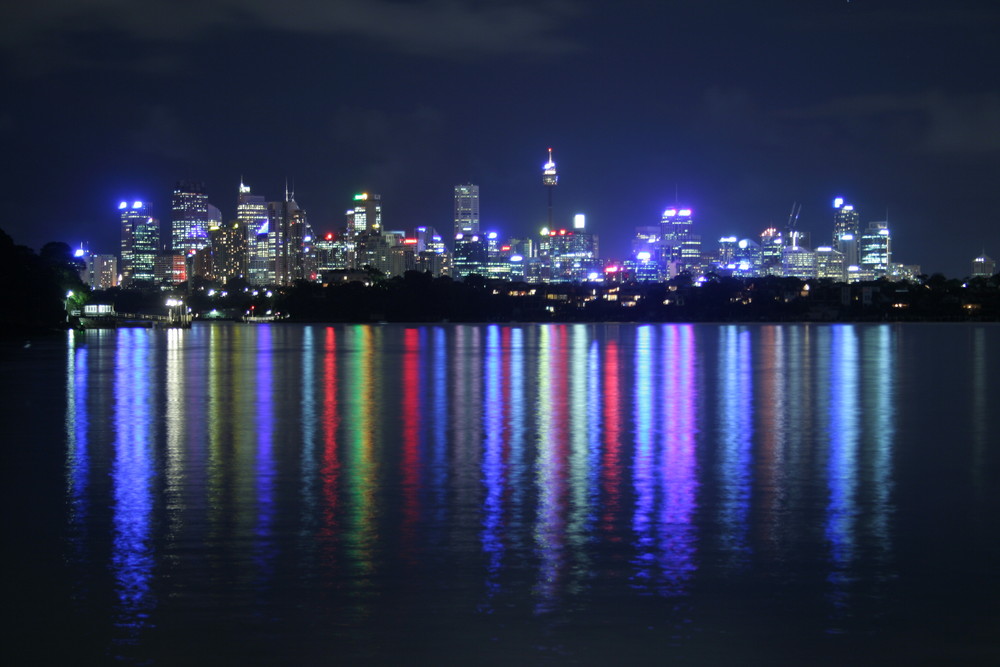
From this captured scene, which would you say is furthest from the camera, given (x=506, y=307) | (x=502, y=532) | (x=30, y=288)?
(x=506, y=307)

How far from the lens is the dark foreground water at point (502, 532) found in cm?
932

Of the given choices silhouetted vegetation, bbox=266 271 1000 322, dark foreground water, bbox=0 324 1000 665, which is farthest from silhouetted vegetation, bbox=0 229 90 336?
silhouetted vegetation, bbox=266 271 1000 322

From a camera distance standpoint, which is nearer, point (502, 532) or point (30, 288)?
point (502, 532)

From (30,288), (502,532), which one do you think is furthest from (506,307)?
(502,532)

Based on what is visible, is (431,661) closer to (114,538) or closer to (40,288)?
(114,538)

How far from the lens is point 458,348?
71938mm

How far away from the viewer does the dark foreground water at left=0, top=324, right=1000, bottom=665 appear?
9320 millimetres

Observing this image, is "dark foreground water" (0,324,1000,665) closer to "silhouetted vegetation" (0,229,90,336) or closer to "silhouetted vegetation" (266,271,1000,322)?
"silhouetted vegetation" (0,229,90,336)

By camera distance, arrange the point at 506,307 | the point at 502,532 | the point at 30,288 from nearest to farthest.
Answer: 1. the point at 502,532
2. the point at 30,288
3. the point at 506,307

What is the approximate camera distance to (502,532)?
44.1ft

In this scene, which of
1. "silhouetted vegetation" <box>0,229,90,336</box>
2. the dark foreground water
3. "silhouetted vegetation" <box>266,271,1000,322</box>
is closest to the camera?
the dark foreground water

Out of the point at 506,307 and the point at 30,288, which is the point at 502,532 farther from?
the point at 506,307

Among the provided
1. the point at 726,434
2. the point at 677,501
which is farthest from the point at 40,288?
the point at 677,501

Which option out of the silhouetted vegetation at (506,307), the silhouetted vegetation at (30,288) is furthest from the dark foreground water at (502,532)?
the silhouetted vegetation at (506,307)
